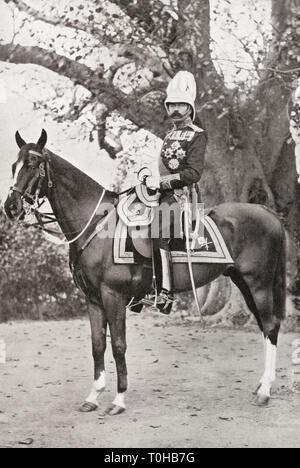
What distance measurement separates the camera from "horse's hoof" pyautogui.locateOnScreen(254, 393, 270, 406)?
6.20m

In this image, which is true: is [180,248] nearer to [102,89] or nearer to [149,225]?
[149,225]

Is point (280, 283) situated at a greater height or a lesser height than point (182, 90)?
lesser

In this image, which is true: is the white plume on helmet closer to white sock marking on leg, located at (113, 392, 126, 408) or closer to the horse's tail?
the horse's tail

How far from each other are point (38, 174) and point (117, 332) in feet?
5.09

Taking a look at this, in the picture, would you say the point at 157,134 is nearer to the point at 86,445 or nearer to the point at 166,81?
the point at 166,81

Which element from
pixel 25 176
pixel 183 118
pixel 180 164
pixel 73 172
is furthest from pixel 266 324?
pixel 25 176

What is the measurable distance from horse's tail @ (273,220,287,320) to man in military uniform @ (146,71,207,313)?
117cm

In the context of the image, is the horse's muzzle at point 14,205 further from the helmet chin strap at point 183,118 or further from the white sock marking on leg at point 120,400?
the white sock marking on leg at point 120,400

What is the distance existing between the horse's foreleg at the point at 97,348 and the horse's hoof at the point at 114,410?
0.16 meters

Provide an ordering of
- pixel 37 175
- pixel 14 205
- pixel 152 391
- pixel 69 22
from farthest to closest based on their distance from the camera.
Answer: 1. pixel 69 22
2. pixel 152 391
3. pixel 37 175
4. pixel 14 205

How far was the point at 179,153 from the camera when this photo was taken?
239 inches

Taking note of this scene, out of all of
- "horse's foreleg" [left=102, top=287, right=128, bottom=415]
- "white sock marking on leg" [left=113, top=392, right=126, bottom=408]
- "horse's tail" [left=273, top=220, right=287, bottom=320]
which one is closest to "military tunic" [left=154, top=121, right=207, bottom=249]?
"horse's foreleg" [left=102, top=287, right=128, bottom=415]

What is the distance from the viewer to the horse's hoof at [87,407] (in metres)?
5.93

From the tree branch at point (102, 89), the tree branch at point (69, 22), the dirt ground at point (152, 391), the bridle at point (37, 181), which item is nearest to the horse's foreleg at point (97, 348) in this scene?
the dirt ground at point (152, 391)
